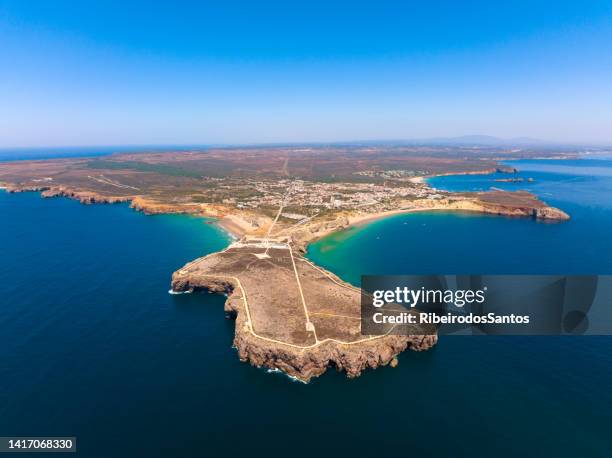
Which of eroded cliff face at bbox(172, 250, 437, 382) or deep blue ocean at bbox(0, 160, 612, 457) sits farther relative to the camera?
eroded cliff face at bbox(172, 250, 437, 382)

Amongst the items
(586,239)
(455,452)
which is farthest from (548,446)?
(586,239)

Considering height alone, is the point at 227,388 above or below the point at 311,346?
below

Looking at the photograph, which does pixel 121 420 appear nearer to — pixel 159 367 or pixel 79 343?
pixel 159 367

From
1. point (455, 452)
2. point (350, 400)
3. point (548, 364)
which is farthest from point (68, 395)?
point (548, 364)

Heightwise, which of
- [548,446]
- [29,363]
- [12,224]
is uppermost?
[12,224]

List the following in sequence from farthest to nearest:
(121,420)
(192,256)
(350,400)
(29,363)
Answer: (192,256) < (29,363) < (350,400) < (121,420)

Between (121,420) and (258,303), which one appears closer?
(121,420)

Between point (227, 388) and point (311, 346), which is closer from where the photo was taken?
point (227, 388)

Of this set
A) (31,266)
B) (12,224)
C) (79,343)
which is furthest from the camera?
(12,224)

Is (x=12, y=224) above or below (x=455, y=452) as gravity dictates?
above

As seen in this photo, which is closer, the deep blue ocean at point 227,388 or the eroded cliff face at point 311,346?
the deep blue ocean at point 227,388
